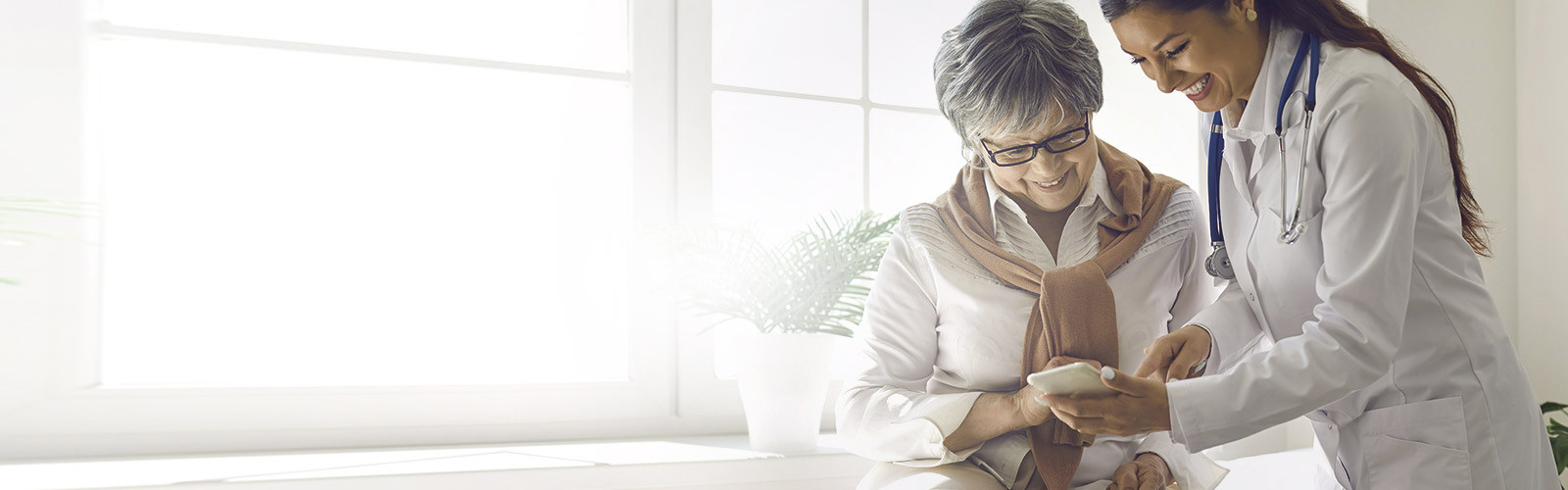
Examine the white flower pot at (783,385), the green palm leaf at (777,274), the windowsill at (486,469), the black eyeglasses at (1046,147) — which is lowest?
the windowsill at (486,469)

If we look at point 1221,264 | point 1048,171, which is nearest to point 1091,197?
point 1048,171

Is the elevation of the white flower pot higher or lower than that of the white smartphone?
lower

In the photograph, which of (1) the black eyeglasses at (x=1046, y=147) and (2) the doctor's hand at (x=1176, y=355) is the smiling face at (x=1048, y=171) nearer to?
(1) the black eyeglasses at (x=1046, y=147)

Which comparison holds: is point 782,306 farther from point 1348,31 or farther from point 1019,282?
point 1348,31

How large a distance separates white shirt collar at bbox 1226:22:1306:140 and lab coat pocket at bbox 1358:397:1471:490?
38 cm

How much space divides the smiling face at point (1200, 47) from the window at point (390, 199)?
107 centimetres

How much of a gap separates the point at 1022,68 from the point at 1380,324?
57 cm

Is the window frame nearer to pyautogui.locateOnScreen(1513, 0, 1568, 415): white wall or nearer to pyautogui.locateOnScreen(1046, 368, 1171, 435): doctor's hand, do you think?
pyautogui.locateOnScreen(1046, 368, 1171, 435): doctor's hand

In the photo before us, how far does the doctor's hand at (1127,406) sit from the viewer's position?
1.12m

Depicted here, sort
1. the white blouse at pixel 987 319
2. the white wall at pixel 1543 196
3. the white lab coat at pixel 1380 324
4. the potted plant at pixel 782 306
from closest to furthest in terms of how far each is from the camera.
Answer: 1. the white lab coat at pixel 1380 324
2. the white blouse at pixel 987 319
3. the potted plant at pixel 782 306
4. the white wall at pixel 1543 196

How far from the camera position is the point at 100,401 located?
1.69 m

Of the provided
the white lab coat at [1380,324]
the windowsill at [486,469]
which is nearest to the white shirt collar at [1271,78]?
the white lab coat at [1380,324]

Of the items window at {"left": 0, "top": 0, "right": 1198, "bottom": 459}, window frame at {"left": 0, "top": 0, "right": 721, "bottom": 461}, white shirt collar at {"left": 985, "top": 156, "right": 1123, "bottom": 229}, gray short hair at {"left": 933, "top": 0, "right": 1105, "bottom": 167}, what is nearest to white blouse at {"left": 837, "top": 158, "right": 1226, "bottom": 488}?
white shirt collar at {"left": 985, "top": 156, "right": 1123, "bottom": 229}

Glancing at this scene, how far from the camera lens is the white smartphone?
3.67ft
